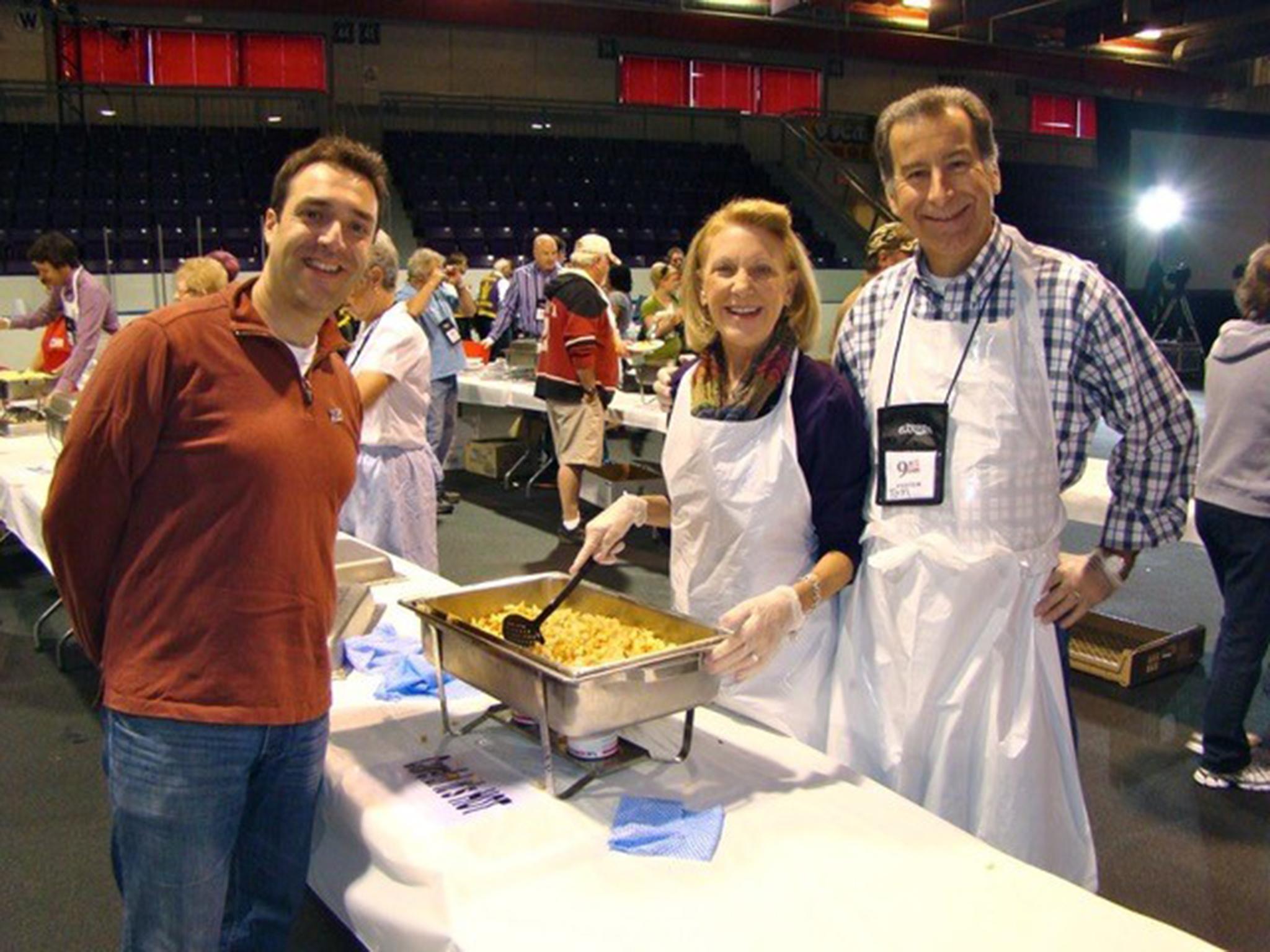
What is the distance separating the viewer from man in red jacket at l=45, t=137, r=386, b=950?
3.49 ft

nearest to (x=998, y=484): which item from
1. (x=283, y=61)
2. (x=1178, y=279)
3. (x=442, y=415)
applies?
(x=442, y=415)

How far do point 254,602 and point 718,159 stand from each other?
13566 mm

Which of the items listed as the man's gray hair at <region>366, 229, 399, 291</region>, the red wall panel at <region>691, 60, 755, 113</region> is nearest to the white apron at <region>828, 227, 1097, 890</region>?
the man's gray hair at <region>366, 229, 399, 291</region>

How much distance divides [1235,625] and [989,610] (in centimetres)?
162

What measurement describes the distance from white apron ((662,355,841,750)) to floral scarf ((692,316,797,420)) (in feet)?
0.05

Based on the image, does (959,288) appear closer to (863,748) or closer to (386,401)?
(863,748)

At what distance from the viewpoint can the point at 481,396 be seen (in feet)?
19.6

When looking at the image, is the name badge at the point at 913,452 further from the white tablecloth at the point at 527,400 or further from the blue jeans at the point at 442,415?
the blue jeans at the point at 442,415

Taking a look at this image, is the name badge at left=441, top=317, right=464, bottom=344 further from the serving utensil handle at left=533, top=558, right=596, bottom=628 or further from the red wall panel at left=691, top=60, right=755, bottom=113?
the red wall panel at left=691, top=60, right=755, bottom=113

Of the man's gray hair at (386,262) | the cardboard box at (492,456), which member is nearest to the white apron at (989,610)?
the man's gray hair at (386,262)

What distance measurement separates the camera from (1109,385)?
1361mm

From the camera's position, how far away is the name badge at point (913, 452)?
4.55ft

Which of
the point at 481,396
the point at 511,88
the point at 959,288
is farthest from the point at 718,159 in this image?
the point at 959,288

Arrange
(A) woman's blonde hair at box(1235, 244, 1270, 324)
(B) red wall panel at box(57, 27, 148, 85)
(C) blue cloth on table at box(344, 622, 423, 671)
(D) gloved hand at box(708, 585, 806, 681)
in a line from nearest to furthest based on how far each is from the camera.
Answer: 1. (D) gloved hand at box(708, 585, 806, 681)
2. (C) blue cloth on table at box(344, 622, 423, 671)
3. (A) woman's blonde hair at box(1235, 244, 1270, 324)
4. (B) red wall panel at box(57, 27, 148, 85)
